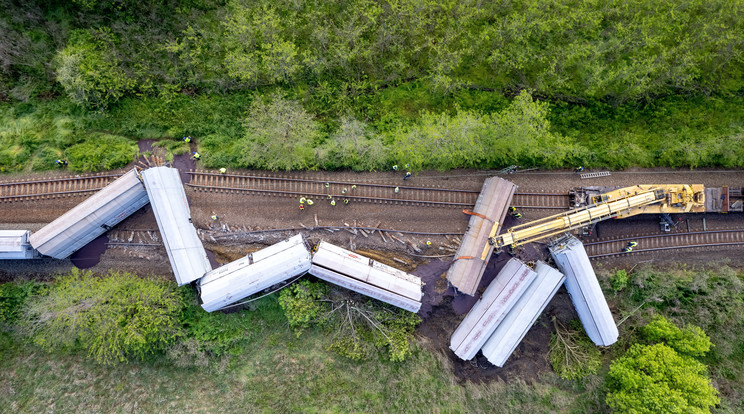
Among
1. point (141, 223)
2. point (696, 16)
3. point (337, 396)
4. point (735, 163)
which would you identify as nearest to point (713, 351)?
point (735, 163)

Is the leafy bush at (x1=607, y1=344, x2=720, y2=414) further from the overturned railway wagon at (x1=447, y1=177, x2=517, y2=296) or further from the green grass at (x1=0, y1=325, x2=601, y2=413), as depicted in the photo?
the overturned railway wagon at (x1=447, y1=177, x2=517, y2=296)

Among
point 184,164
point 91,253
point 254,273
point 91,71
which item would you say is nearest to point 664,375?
point 254,273

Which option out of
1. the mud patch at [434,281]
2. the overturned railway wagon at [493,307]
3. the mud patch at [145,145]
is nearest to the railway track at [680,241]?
the overturned railway wagon at [493,307]

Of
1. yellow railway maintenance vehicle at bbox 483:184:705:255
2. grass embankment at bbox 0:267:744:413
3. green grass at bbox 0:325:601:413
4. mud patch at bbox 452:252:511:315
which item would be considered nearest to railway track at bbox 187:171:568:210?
yellow railway maintenance vehicle at bbox 483:184:705:255

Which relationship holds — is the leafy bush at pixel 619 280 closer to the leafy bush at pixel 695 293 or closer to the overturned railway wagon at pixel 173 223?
the leafy bush at pixel 695 293

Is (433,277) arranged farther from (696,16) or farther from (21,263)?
(21,263)

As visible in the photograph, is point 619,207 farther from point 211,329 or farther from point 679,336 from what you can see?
point 211,329
